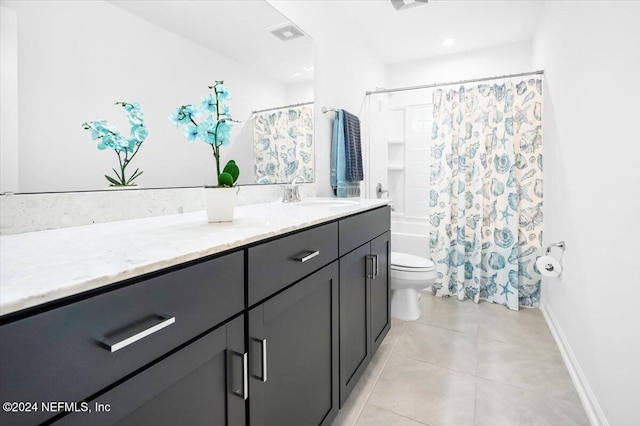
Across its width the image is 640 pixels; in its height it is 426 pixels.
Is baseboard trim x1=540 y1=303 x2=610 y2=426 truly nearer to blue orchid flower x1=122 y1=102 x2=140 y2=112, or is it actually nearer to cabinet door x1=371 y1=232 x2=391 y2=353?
cabinet door x1=371 y1=232 x2=391 y2=353

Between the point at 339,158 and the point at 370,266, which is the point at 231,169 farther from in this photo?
the point at 339,158

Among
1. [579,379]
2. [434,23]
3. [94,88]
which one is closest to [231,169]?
[94,88]

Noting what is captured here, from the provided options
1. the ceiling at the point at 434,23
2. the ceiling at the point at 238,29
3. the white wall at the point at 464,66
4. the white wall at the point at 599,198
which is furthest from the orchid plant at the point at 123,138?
the white wall at the point at 464,66

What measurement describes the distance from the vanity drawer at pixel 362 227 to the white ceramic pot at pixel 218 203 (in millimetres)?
461

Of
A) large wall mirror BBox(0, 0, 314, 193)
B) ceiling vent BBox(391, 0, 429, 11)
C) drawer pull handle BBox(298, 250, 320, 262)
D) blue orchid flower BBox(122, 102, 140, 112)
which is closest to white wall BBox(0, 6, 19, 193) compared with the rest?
large wall mirror BBox(0, 0, 314, 193)

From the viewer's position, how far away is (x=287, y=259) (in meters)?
0.95

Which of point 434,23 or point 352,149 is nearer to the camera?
point 352,149

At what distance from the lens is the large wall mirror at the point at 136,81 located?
2.81 feet

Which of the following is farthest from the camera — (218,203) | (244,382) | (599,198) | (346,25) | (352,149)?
(346,25)

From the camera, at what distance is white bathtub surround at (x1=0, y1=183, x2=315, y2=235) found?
84 cm

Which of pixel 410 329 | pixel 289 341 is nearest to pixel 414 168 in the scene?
→ pixel 410 329

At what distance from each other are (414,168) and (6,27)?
337 cm

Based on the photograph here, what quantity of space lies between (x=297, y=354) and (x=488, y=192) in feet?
7.98

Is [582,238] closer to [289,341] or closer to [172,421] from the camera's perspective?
[289,341]
